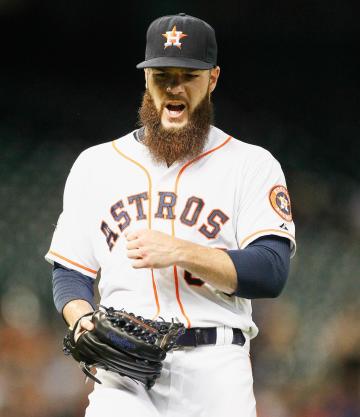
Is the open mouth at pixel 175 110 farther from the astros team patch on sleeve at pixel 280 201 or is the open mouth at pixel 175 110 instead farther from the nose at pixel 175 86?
the astros team patch on sleeve at pixel 280 201

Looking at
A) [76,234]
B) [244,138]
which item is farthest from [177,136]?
[244,138]

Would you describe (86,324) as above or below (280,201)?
below

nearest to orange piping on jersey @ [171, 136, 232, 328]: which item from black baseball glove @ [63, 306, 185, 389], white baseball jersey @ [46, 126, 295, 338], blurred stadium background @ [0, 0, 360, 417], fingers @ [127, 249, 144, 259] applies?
white baseball jersey @ [46, 126, 295, 338]

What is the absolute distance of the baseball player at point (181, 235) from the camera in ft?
8.14

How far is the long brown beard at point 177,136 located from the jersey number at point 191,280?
0.35m

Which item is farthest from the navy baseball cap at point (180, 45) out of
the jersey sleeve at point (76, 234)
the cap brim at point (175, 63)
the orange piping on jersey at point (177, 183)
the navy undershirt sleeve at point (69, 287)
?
the navy undershirt sleeve at point (69, 287)

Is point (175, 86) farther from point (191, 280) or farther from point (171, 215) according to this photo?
point (191, 280)

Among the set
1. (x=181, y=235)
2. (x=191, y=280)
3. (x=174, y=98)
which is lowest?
(x=191, y=280)

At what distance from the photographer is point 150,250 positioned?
237 cm

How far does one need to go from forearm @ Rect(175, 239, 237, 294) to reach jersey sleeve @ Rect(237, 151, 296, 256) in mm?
153

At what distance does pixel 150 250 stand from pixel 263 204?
0.42 m

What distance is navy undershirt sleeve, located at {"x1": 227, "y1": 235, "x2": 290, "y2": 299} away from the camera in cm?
249

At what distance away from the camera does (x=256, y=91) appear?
5027 millimetres

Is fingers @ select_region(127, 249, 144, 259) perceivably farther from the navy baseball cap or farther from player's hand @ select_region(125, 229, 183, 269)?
the navy baseball cap
